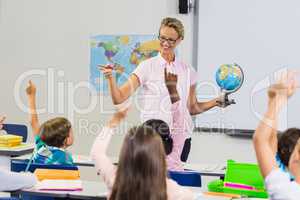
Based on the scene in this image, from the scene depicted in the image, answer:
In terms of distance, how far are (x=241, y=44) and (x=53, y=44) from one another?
88.8 inches

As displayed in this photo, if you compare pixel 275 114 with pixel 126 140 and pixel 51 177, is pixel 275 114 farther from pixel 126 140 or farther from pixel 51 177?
pixel 51 177

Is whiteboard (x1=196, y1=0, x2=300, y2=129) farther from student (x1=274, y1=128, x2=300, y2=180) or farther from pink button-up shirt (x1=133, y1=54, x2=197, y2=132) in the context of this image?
student (x1=274, y1=128, x2=300, y2=180)

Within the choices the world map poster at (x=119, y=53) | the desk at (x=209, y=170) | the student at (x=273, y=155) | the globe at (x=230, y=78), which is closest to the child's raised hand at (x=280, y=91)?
the student at (x=273, y=155)

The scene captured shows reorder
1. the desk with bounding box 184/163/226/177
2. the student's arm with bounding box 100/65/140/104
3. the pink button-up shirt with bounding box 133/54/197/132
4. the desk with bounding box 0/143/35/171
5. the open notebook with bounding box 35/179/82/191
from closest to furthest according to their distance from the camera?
the open notebook with bounding box 35/179/82/191 → the student's arm with bounding box 100/65/140/104 → the desk with bounding box 184/163/226/177 → the pink button-up shirt with bounding box 133/54/197/132 → the desk with bounding box 0/143/35/171

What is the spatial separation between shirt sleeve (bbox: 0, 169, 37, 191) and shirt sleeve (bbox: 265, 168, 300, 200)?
1.63 metres

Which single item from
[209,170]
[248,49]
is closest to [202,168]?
[209,170]

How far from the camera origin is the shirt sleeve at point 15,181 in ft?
9.54

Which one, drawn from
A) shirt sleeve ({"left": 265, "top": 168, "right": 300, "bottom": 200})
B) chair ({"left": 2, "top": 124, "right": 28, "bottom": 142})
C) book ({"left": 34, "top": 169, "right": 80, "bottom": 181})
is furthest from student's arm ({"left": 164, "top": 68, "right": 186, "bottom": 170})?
shirt sleeve ({"left": 265, "top": 168, "right": 300, "bottom": 200})

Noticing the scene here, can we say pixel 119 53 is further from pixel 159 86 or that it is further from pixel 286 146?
pixel 286 146

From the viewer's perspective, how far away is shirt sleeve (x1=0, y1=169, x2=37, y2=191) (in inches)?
114

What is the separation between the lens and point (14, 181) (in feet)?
9.68

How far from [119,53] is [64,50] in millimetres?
697

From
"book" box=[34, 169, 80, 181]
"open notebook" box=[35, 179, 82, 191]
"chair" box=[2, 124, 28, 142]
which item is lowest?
Answer: "chair" box=[2, 124, 28, 142]

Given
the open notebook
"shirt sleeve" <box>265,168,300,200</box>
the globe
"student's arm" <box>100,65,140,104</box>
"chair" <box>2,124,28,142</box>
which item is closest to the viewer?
"shirt sleeve" <box>265,168,300,200</box>
